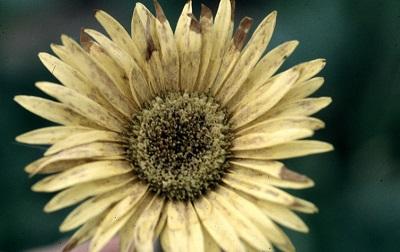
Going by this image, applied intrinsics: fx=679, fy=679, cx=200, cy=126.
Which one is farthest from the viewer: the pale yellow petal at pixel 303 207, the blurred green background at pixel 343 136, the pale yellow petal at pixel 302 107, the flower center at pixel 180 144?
the blurred green background at pixel 343 136

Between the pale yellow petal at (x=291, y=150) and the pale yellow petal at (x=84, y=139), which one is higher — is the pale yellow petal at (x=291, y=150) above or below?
below

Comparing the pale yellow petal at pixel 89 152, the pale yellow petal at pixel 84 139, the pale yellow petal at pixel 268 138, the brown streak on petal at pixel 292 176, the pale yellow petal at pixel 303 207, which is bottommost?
the pale yellow petal at pixel 303 207

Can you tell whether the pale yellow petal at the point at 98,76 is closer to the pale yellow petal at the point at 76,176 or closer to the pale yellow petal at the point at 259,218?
the pale yellow petal at the point at 76,176

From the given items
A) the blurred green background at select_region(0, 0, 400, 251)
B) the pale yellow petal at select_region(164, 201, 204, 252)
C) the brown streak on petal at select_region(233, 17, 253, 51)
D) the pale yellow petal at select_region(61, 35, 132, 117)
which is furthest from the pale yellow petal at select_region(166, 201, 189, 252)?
the blurred green background at select_region(0, 0, 400, 251)

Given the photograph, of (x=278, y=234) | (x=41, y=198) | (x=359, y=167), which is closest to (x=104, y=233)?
(x=278, y=234)

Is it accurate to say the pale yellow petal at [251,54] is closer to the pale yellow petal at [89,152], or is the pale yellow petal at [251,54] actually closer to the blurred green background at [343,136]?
the pale yellow petal at [89,152]

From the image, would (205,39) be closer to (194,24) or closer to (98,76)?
(194,24)

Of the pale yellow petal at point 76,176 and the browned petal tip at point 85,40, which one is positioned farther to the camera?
the browned petal tip at point 85,40

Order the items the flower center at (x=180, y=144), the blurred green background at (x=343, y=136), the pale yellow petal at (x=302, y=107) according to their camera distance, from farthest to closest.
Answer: the blurred green background at (x=343, y=136) < the flower center at (x=180, y=144) < the pale yellow petal at (x=302, y=107)

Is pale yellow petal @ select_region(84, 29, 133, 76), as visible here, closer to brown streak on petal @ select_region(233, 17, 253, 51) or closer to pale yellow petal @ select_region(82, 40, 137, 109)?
pale yellow petal @ select_region(82, 40, 137, 109)

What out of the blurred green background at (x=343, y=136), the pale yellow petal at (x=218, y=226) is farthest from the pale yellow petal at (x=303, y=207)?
the blurred green background at (x=343, y=136)
